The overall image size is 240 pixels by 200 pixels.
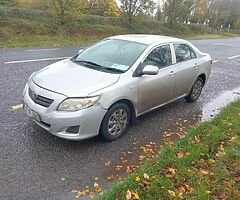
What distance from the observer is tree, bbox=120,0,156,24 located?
25.9 m

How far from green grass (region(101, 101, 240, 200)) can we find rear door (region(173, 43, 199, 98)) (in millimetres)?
1467

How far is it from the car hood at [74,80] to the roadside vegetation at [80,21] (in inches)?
444

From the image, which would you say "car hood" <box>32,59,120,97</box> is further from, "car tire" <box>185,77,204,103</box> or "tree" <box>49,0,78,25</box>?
"tree" <box>49,0,78,25</box>

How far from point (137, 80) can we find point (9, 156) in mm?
2234

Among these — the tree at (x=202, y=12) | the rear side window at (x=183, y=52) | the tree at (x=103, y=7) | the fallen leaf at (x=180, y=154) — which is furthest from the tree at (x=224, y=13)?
the fallen leaf at (x=180, y=154)

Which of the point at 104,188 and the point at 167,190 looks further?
the point at 104,188

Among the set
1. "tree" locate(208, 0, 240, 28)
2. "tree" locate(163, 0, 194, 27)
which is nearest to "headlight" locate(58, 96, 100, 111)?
"tree" locate(163, 0, 194, 27)

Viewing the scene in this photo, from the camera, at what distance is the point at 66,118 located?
12.1ft

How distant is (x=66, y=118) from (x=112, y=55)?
1.68 m

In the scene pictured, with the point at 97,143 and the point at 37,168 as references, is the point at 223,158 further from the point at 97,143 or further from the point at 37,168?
the point at 37,168

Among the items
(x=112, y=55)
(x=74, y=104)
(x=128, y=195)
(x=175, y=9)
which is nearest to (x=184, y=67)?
(x=112, y=55)

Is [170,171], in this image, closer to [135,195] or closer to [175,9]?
[135,195]

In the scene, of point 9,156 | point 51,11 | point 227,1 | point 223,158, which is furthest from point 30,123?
point 227,1

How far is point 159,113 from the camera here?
5617mm
